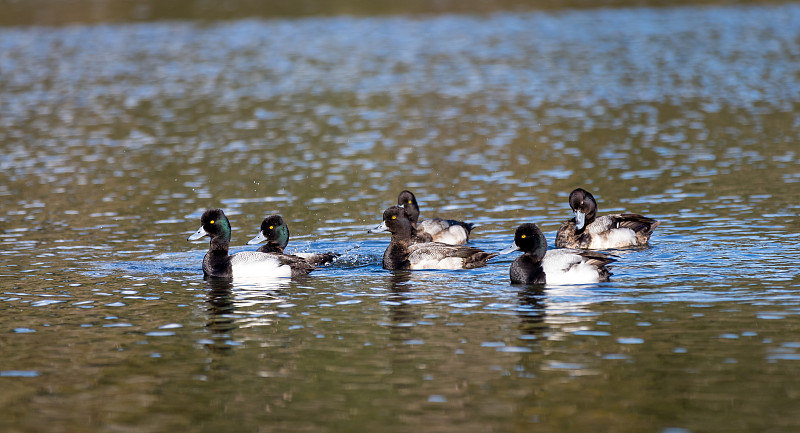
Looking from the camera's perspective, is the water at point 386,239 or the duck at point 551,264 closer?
the water at point 386,239

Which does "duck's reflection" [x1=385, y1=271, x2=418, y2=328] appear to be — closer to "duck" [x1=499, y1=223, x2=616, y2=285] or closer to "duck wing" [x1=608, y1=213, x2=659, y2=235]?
"duck" [x1=499, y1=223, x2=616, y2=285]

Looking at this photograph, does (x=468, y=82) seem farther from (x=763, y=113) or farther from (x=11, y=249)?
(x=11, y=249)

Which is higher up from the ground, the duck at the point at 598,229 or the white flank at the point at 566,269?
the duck at the point at 598,229

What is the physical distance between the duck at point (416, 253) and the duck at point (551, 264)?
1.43 meters

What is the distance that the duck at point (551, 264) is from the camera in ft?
59.3

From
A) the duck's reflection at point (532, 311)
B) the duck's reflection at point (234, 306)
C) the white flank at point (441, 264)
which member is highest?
the white flank at point (441, 264)

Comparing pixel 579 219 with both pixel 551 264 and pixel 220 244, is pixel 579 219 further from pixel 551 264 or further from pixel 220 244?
pixel 220 244

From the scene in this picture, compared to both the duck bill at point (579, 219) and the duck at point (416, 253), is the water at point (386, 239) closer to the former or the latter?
the duck at point (416, 253)

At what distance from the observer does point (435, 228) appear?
22.7 metres

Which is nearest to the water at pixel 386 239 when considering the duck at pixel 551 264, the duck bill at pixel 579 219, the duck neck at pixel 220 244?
the duck at pixel 551 264

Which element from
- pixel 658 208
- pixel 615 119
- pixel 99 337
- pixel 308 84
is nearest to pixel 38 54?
pixel 308 84

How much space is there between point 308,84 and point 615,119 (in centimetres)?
1846

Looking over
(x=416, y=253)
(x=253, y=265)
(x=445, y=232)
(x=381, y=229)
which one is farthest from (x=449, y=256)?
(x=253, y=265)

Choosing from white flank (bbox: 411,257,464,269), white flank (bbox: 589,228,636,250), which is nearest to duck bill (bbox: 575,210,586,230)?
white flank (bbox: 589,228,636,250)
